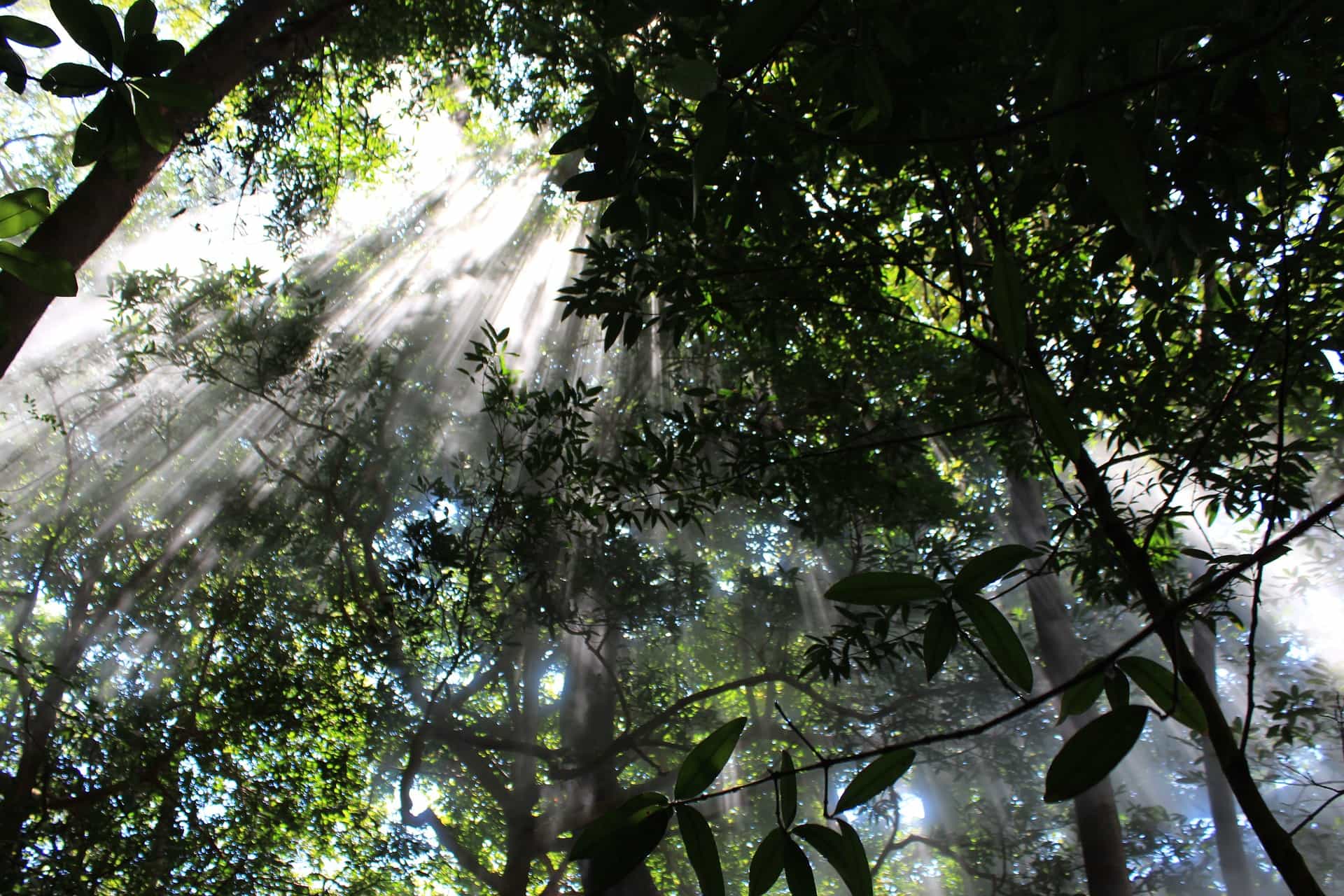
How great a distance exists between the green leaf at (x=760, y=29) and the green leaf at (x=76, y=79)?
524 millimetres

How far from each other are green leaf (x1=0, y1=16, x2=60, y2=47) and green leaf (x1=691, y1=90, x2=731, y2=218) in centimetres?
54

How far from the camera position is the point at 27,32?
1.97ft

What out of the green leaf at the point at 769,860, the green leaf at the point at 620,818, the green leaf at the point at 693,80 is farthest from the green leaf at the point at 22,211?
the green leaf at the point at 769,860

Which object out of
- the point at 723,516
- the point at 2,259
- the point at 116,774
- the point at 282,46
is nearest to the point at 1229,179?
the point at 2,259

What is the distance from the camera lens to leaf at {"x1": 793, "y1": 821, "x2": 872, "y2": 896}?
0.51 metres

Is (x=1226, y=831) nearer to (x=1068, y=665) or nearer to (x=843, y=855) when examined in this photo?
(x=1068, y=665)

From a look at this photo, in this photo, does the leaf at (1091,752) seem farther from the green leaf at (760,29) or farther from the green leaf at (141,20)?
the green leaf at (141,20)

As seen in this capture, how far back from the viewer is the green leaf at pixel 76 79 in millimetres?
577

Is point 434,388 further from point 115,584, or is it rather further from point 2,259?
point 2,259

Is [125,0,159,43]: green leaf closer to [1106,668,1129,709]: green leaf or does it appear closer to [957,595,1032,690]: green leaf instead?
[957,595,1032,690]: green leaf

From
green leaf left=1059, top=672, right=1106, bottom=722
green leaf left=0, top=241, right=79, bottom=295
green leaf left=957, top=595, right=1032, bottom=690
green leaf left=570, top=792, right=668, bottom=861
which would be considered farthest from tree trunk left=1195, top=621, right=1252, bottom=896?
green leaf left=0, top=241, right=79, bottom=295

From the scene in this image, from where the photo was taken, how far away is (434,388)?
8.02 m

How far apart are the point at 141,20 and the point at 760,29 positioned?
1.72 feet

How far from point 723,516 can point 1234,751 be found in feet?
26.6
